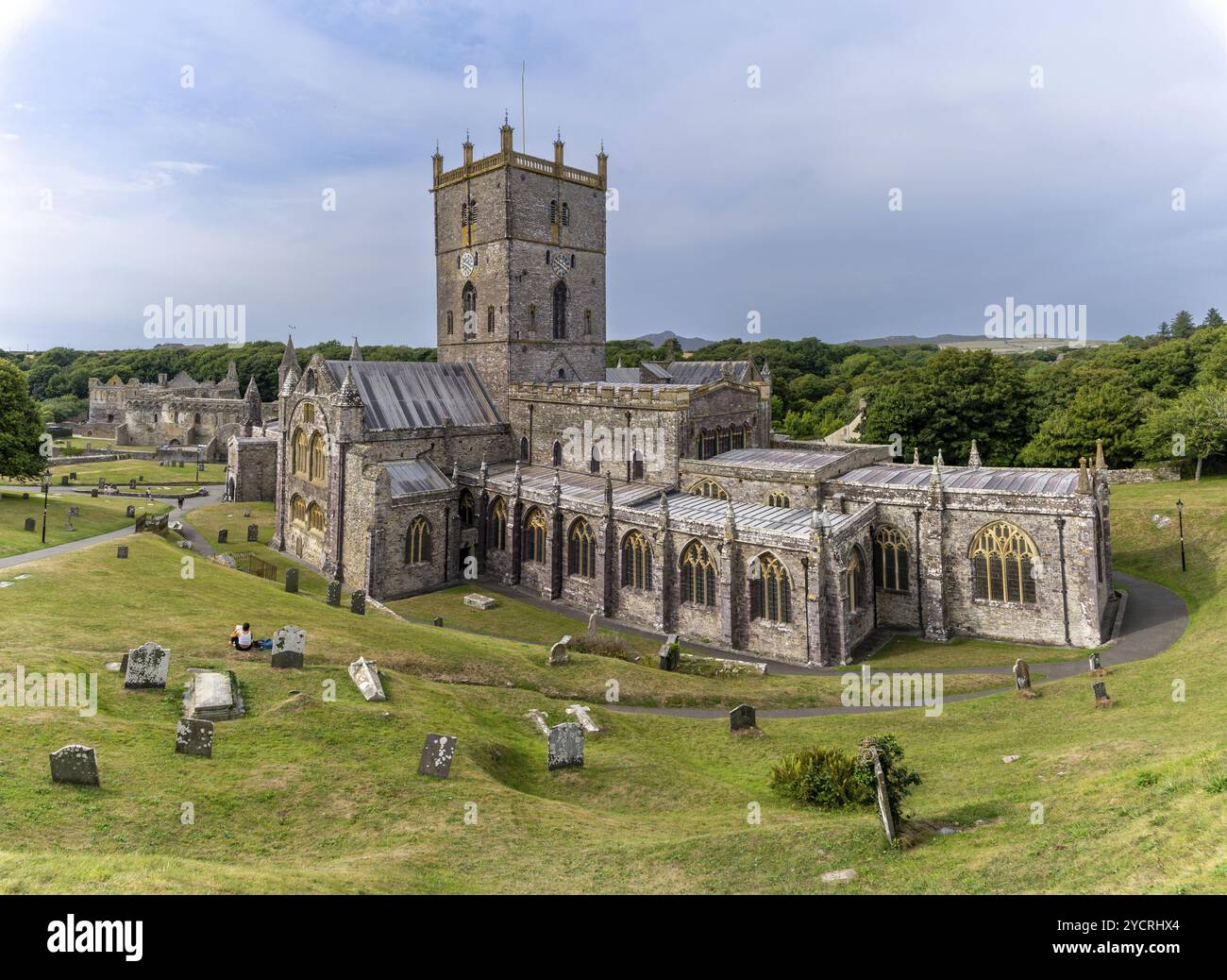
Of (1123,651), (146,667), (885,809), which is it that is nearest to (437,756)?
(146,667)

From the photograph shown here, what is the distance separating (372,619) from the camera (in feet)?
102

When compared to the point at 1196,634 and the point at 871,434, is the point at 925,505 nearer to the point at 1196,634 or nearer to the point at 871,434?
the point at 1196,634

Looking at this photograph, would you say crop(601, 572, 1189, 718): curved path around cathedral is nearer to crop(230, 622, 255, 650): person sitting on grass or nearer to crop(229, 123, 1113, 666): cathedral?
crop(229, 123, 1113, 666): cathedral

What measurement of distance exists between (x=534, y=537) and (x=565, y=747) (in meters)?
22.9

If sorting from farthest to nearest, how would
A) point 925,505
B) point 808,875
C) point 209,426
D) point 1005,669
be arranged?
1. point 209,426
2. point 925,505
3. point 1005,669
4. point 808,875

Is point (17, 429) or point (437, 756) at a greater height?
Answer: point (17, 429)

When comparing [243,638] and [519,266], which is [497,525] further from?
[243,638]

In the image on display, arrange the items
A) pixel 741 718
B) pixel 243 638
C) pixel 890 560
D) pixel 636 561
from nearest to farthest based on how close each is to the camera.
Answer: pixel 243 638, pixel 741 718, pixel 890 560, pixel 636 561

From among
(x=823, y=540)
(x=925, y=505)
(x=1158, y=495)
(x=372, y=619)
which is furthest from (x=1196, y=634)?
(x=372, y=619)

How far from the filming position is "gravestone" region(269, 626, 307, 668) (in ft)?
69.6

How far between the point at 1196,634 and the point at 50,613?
4300 cm

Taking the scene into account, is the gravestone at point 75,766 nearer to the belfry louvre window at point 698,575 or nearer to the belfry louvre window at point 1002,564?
the belfry louvre window at point 698,575

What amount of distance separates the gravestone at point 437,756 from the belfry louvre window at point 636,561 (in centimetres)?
1988

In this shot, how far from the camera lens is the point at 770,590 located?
3198 cm
